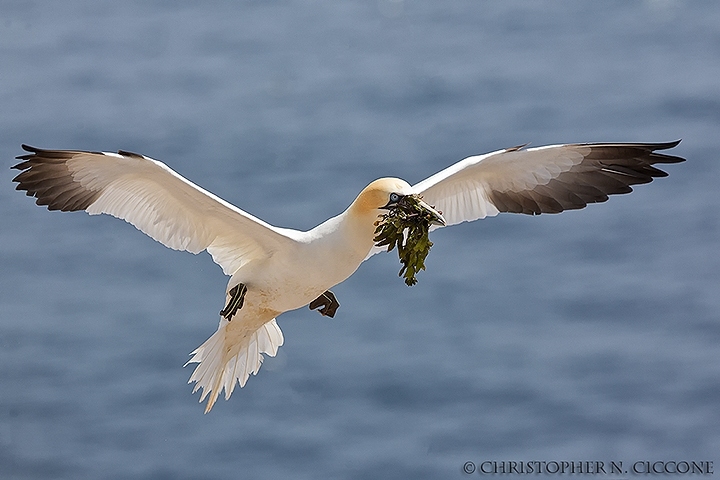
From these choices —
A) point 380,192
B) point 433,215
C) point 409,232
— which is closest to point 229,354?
point 380,192

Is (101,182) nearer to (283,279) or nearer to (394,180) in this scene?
(283,279)

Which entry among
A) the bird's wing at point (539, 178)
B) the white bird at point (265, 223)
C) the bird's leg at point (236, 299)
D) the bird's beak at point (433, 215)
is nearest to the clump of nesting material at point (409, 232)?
the bird's beak at point (433, 215)

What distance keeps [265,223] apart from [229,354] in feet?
3.58

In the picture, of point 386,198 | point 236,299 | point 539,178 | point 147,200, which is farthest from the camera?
point 539,178

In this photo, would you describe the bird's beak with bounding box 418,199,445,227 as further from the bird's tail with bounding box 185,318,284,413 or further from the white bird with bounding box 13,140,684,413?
the bird's tail with bounding box 185,318,284,413

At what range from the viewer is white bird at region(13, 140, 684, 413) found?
7.84 meters

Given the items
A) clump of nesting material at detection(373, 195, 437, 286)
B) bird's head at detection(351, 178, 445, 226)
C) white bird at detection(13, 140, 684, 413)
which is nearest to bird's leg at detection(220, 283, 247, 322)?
white bird at detection(13, 140, 684, 413)

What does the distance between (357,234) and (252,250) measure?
0.92m

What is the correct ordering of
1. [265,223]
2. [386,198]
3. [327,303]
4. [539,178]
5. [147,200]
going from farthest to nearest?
1. [327,303]
2. [539,178]
3. [147,200]
4. [265,223]
5. [386,198]

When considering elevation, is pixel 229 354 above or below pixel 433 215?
below

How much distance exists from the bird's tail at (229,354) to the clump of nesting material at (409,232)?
1.44 metres

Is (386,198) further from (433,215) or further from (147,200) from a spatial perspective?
(147,200)

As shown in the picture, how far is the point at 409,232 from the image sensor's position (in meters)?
7.25

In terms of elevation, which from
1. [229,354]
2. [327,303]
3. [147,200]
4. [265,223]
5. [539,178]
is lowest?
[229,354]
